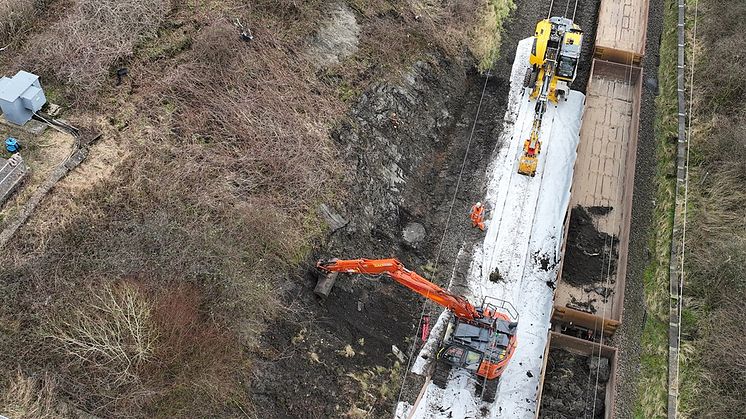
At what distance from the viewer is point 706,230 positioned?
1883 cm

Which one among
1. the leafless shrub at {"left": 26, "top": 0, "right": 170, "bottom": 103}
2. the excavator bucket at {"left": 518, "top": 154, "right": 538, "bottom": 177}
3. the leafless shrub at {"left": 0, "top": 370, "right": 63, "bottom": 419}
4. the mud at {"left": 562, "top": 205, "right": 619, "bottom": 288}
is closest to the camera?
the leafless shrub at {"left": 0, "top": 370, "right": 63, "bottom": 419}

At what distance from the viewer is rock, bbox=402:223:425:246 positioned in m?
19.8

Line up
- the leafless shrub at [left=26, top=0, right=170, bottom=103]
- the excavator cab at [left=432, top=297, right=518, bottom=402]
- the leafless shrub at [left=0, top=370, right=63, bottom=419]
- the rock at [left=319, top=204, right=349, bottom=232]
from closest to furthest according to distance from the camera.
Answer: the leafless shrub at [left=0, top=370, right=63, bottom=419]
the excavator cab at [left=432, top=297, right=518, bottom=402]
the rock at [left=319, top=204, right=349, bottom=232]
the leafless shrub at [left=26, top=0, right=170, bottom=103]

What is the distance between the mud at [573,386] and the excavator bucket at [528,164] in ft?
21.8

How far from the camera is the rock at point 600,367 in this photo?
16.1 meters

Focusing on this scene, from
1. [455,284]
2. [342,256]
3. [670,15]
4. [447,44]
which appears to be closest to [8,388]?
[342,256]

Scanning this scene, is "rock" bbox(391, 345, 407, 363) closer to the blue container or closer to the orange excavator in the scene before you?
the orange excavator

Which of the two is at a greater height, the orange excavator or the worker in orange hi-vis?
the worker in orange hi-vis

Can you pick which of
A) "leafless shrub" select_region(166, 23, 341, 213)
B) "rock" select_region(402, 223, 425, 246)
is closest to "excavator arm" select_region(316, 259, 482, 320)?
"leafless shrub" select_region(166, 23, 341, 213)

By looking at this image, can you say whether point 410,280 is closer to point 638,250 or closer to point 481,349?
point 481,349

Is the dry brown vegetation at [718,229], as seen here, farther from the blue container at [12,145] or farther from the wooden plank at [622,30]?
the blue container at [12,145]

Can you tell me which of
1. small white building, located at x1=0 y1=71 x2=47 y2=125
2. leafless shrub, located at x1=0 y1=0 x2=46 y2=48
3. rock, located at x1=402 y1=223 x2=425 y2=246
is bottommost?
small white building, located at x1=0 y1=71 x2=47 y2=125

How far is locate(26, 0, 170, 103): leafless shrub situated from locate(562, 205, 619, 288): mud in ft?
47.6

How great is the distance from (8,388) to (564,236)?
14.2 metres
